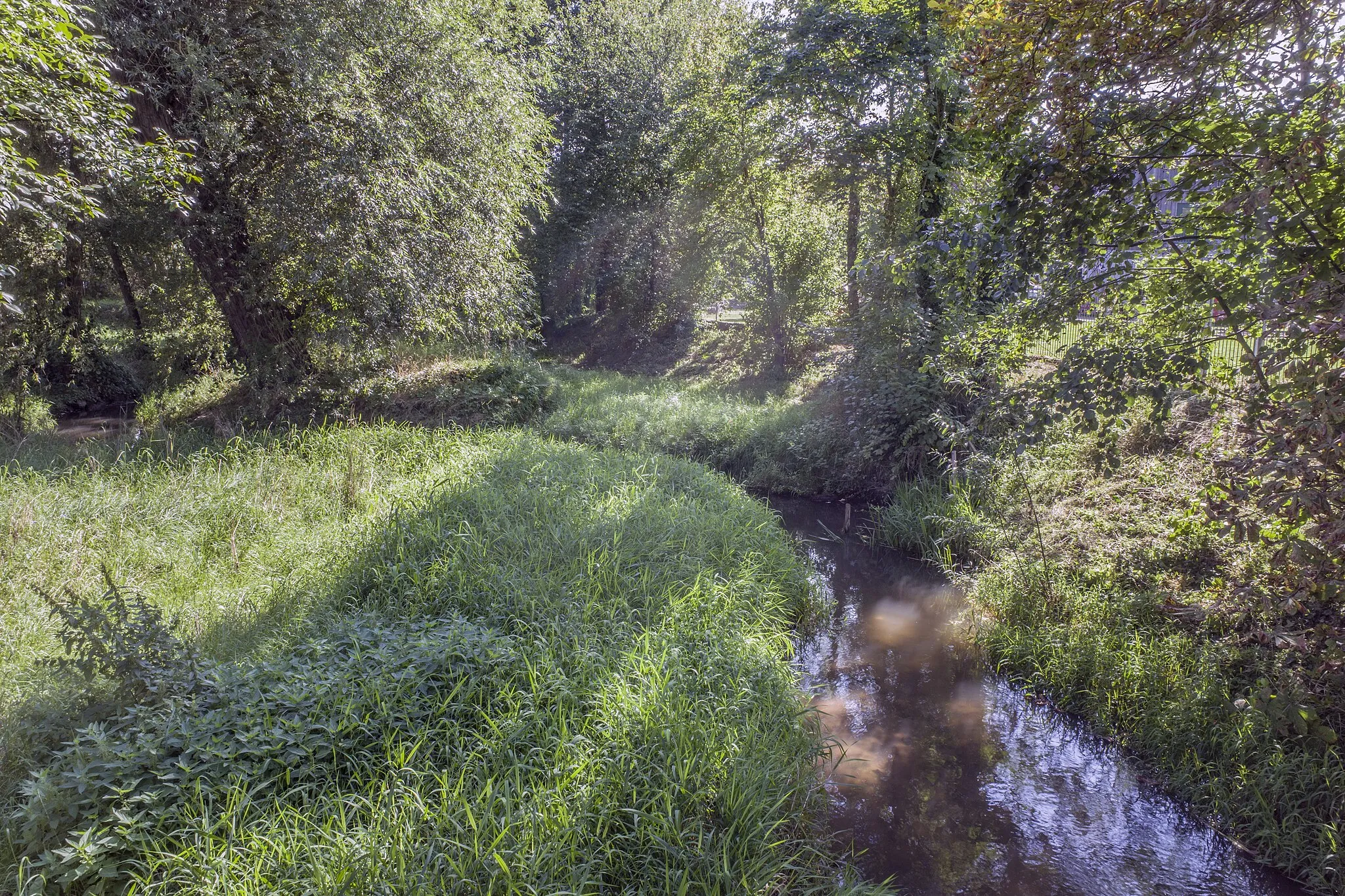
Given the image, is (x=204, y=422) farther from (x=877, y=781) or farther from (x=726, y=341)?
(x=726, y=341)

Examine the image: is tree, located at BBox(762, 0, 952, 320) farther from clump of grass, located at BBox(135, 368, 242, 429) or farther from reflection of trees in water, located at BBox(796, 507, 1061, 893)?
clump of grass, located at BBox(135, 368, 242, 429)

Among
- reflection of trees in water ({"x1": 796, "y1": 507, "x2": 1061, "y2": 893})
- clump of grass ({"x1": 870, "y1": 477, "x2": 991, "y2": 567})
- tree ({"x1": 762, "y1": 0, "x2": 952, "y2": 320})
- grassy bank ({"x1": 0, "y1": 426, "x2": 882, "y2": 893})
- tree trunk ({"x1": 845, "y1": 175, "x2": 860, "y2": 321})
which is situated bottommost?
reflection of trees in water ({"x1": 796, "y1": 507, "x2": 1061, "y2": 893})

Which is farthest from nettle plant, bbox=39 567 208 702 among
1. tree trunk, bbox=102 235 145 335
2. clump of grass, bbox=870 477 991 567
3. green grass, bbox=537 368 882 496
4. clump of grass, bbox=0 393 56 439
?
tree trunk, bbox=102 235 145 335

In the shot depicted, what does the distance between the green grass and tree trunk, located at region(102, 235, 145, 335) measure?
8408 millimetres

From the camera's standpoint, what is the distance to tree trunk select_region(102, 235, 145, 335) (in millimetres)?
12781

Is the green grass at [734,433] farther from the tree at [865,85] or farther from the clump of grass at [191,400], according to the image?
the clump of grass at [191,400]

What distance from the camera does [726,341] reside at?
20953 millimetres

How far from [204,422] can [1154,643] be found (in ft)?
41.6

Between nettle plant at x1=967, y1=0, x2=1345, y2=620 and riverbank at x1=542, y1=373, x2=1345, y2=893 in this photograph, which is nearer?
nettle plant at x1=967, y1=0, x2=1345, y2=620

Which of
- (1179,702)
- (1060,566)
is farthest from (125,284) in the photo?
(1179,702)

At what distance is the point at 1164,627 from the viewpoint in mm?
Answer: 5188

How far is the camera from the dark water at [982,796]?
3604 millimetres

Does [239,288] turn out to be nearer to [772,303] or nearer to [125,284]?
[125,284]

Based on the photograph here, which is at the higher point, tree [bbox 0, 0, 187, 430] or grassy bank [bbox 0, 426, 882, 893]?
tree [bbox 0, 0, 187, 430]
